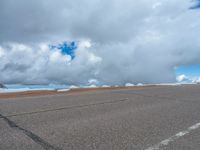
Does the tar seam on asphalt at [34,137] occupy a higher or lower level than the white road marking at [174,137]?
higher

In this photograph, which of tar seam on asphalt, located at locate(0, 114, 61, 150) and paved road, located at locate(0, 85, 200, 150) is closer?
tar seam on asphalt, located at locate(0, 114, 61, 150)

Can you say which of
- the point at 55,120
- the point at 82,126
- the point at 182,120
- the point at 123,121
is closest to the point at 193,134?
the point at 182,120

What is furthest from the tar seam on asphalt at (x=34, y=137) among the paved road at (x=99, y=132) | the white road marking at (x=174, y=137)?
the white road marking at (x=174, y=137)

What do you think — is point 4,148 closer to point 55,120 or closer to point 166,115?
point 55,120

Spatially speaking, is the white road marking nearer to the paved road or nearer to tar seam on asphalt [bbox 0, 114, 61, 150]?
the paved road

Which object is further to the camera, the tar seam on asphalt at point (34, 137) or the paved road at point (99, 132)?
the paved road at point (99, 132)

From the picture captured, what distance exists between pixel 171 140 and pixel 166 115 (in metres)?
2.42

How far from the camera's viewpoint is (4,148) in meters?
3.56

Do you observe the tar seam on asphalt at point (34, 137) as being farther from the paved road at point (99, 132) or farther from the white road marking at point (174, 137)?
the white road marking at point (174, 137)

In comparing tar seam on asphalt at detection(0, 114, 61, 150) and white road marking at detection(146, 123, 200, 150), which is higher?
tar seam on asphalt at detection(0, 114, 61, 150)

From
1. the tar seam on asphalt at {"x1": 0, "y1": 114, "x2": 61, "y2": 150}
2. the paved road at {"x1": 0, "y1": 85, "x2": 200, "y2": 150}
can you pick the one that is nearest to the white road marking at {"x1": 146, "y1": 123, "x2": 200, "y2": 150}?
the paved road at {"x1": 0, "y1": 85, "x2": 200, "y2": 150}

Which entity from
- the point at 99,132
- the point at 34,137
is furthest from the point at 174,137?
the point at 34,137

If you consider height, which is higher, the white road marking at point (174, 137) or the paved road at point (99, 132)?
the paved road at point (99, 132)

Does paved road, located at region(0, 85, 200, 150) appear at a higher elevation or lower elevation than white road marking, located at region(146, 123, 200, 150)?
higher
